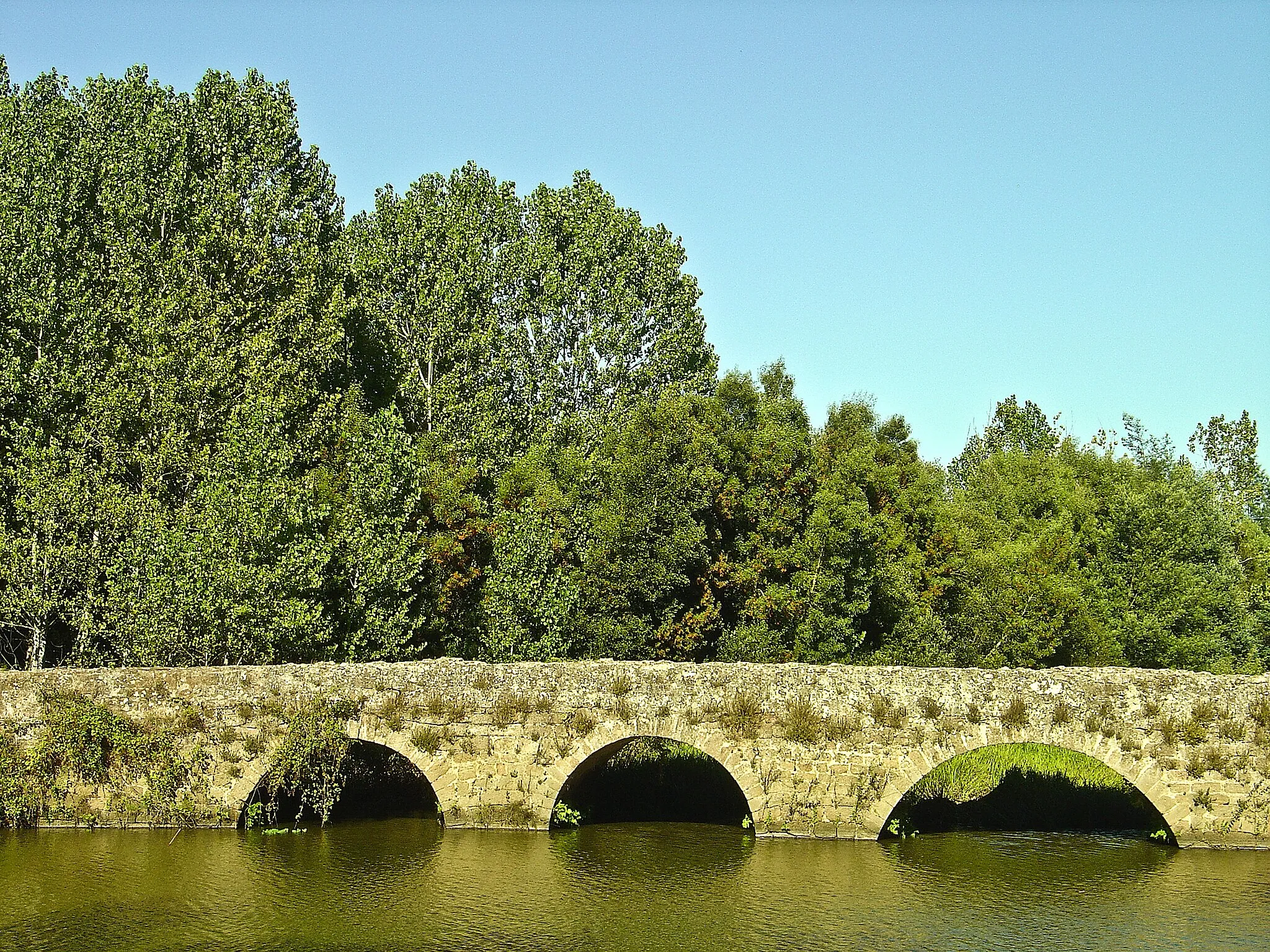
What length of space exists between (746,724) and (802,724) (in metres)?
0.86

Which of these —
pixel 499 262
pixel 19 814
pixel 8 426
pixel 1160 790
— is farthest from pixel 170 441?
pixel 1160 790

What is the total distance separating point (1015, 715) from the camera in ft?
58.4

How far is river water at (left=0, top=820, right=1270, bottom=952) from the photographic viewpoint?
45.0 feet

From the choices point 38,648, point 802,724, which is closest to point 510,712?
point 802,724

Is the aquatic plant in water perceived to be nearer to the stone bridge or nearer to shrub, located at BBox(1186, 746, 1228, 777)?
the stone bridge

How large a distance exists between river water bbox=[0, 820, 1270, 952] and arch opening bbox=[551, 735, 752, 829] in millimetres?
1414

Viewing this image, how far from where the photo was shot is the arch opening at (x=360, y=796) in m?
18.9

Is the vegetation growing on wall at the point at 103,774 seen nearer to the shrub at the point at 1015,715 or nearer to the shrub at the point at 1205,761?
the shrub at the point at 1015,715

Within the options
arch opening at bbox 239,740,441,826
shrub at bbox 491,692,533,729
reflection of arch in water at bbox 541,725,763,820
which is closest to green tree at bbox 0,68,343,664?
arch opening at bbox 239,740,441,826

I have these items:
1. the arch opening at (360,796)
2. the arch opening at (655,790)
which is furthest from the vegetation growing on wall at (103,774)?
the arch opening at (655,790)

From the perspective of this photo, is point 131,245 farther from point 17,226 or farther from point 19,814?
point 19,814

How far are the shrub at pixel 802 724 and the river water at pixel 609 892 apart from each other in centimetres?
156

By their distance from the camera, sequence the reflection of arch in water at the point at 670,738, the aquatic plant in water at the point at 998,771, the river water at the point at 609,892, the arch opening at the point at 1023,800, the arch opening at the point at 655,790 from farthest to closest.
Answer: the aquatic plant in water at the point at 998,771
the arch opening at the point at 655,790
the arch opening at the point at 1023,800
the reflection of arch in water at the point at 670,738
the river water at the point at 609,892

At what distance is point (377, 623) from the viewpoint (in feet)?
83.0
